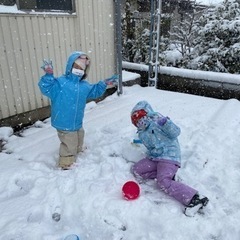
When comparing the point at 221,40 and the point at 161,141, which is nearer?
the point at 161,141

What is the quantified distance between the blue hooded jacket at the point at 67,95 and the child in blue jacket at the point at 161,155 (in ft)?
2.13

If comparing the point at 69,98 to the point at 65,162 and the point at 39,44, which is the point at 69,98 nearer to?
the point at 65,162

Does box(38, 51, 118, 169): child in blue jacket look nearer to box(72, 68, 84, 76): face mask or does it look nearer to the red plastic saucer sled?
box(72, 68, 84, 76): face mask

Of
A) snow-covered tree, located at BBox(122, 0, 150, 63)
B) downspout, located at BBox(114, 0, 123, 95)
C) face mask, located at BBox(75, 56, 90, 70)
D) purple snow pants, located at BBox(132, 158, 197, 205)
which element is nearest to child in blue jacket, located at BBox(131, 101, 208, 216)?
purple snow pants, located at BBox(132, 158, 197, 205)

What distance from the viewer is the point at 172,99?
547 centimetres

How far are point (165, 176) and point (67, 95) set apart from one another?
1.31m

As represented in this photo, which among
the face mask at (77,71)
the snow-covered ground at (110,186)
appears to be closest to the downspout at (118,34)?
the snow-covered ground at (110,186)

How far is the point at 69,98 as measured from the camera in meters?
2.98

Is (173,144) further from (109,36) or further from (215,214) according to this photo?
(109,36)

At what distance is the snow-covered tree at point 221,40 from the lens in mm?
6984

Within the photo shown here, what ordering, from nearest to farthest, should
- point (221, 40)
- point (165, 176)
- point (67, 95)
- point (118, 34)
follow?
point (165, 176) < point (67, 95) < point (118, 34) < point (221, 40)

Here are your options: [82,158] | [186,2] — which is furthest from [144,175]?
[186,2]

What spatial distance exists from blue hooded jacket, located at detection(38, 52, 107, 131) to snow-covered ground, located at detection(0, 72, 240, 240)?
1.61 ft

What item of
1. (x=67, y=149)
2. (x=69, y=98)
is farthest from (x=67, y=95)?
(x=67, y=149)
